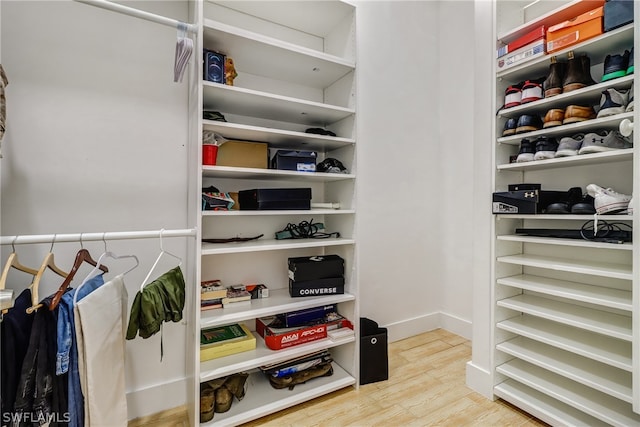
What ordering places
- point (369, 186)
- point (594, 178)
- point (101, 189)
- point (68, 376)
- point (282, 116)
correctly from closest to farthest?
1. point (68, 376)
2. point (101, 189)
3. point (594, 178)
4. point (282, 116)
5. point (369, 186)

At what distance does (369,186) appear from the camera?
2.45 meters

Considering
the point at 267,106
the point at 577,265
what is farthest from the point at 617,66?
the point at 267,106

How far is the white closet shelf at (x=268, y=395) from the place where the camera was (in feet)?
5.14

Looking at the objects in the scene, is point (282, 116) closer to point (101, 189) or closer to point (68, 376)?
point (101, 189)

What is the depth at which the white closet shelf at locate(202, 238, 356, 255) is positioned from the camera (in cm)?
150

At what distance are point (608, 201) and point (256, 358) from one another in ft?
5.93

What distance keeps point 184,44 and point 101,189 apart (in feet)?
2.69

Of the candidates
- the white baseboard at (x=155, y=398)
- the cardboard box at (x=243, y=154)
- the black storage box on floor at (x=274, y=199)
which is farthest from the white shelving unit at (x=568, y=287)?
the white baseboard at (x=155, y=398)

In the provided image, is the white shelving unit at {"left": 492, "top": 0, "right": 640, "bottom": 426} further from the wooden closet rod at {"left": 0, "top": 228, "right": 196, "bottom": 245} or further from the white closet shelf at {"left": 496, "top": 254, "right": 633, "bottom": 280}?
the wooden closet rod at {"left": 0, "top": 228, "right": 196, "bottom": 245}

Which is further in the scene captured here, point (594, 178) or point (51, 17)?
point (594, 178)

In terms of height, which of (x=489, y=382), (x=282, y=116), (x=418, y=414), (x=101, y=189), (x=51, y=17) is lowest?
(x=418, y=414)

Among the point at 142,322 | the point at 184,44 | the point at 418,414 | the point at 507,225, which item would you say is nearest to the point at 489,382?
the point at 418,414

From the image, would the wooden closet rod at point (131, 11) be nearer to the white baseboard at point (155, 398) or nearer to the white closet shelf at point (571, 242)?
the white baseboard at point (155, 398)

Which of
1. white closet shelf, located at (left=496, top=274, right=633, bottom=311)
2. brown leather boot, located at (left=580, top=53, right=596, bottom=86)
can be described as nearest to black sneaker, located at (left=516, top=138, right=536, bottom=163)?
brown leather boot, located at (left=580, top=53, right=596, bottom=86)
